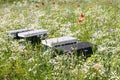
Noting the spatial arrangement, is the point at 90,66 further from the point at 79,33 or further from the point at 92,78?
the point at 79,33

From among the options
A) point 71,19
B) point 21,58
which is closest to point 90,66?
point 21,58

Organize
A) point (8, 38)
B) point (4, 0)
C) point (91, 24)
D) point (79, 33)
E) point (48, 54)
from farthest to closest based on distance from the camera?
1. point (4, 0)
2. point (91, 24)
3. point (79, 33)
4. point (8, 38)
5. point (48, 54)

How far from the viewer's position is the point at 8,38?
6457mm

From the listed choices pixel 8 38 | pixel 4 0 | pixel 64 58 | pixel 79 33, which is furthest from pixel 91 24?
pixel 4 0

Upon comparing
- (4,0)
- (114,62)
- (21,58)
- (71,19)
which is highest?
(114,62)

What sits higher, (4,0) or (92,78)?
(92,78)

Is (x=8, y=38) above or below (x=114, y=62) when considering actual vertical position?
below

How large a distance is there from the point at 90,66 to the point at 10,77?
1.59 meters

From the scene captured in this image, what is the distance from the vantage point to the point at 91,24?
316 inches

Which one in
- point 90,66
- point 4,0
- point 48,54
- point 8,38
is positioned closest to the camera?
point 90,66

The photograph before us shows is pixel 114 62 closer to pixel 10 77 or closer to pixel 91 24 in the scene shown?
pixel 10 77

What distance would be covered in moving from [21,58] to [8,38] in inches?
52.6

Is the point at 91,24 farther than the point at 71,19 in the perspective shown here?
No

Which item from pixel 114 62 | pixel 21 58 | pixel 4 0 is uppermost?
pixel 114 62
